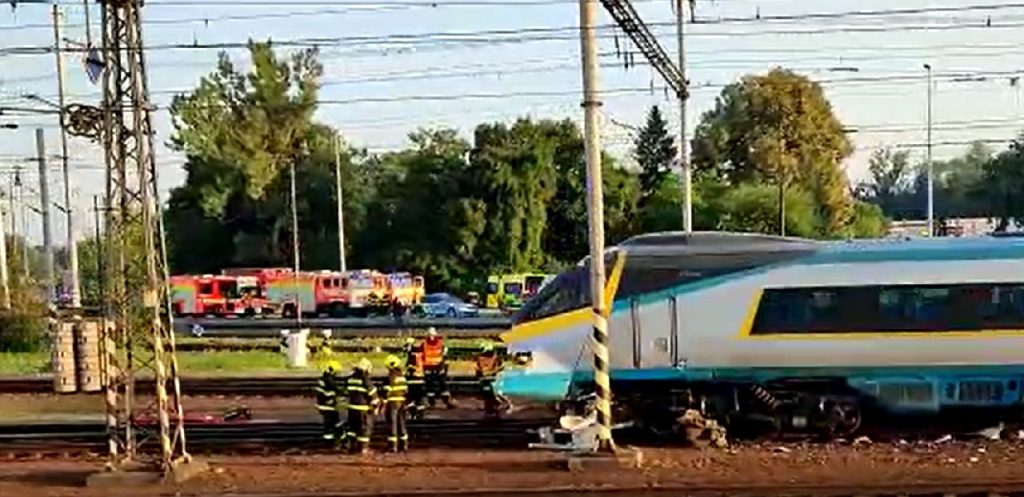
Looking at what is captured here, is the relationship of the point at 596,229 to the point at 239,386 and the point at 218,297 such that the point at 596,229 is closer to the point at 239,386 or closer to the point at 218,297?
the point at 239,386

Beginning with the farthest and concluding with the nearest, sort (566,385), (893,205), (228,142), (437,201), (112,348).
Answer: (893,205) < (228,142) < (437,201) < (566,385) < (112,348)

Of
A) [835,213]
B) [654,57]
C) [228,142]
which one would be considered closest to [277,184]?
[228,142]

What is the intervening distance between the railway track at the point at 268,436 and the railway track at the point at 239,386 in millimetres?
4862

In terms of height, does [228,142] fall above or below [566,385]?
above

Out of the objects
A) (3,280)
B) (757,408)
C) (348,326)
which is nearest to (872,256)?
(757,408)

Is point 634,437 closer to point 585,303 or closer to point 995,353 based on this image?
point 585,303

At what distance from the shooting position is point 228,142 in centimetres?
7356

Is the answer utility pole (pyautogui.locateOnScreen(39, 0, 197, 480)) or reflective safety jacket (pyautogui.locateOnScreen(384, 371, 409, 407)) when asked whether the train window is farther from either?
utility pole (pyautogui.locateOnScreen(39, 0, 197, 480))

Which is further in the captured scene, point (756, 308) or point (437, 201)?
point (437, 201)

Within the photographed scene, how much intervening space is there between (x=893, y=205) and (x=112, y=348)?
10697 centimetres

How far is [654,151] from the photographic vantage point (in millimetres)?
78438

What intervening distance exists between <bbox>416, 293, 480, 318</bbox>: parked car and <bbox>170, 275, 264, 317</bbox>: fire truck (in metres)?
7.92

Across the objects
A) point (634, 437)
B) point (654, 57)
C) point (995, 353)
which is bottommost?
point (634, 437)

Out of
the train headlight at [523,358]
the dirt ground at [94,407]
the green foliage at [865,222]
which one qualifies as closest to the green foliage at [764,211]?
the green foliage at [865,222]
